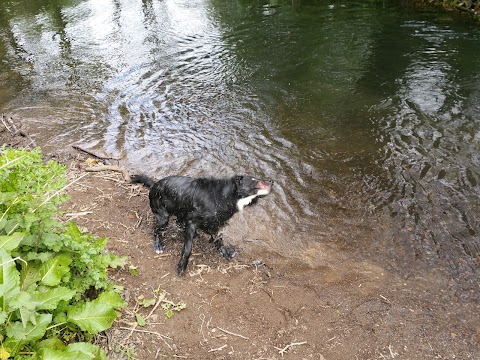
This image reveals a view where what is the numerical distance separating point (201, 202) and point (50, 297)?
2.44 metres

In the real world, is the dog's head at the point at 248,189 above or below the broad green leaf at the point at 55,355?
below

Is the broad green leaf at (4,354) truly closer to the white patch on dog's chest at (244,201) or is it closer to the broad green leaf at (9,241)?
the broad green leaf at (9,241)

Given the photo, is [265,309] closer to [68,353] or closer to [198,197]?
[198,197]

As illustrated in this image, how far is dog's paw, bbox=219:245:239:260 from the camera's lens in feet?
18.1

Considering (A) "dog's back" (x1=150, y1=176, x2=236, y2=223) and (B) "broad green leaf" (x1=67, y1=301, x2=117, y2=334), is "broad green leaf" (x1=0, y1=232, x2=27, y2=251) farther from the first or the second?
(A) "dog's back" (x1=150, y1=176, x2=236, y2=223)

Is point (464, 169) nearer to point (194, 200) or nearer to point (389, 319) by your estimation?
point (389, 319)

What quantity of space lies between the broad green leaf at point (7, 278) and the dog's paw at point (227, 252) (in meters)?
3.05

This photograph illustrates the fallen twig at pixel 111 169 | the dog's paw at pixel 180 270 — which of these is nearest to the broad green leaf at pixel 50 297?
the dog's paw at pixel 180 270

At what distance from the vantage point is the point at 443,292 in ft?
16.5

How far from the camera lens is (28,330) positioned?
2754mm

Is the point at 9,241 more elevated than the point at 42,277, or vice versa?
the point at 9,241

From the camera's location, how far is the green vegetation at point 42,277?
2744mm

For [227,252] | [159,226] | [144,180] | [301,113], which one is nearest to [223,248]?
[227,252]

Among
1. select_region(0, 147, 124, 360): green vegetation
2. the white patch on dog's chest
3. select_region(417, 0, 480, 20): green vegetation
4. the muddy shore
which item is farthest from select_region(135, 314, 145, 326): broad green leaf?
select_region(417, 0, 480, 20): green vegetation
